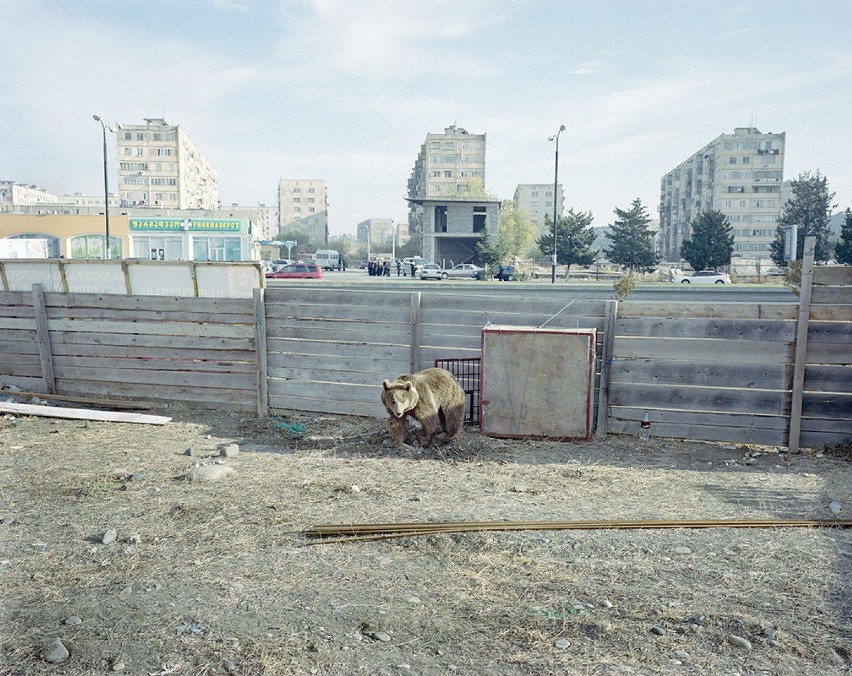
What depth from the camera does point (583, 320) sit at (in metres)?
8.90

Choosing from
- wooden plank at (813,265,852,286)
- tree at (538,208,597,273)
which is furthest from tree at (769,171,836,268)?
wooden plank at (813,265,852,286)

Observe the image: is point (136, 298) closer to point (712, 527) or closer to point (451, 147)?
point (712, 527)

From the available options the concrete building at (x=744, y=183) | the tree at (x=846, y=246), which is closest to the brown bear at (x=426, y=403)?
the tree at (x=846, y=246)

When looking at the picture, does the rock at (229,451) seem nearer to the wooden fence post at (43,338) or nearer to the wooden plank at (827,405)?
the wooden fence post at (43,338)

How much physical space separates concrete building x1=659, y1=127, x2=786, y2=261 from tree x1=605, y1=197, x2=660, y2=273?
44126 millimetres

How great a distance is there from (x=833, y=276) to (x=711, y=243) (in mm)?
59790

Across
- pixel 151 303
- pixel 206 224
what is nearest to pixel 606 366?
pixel 151 303

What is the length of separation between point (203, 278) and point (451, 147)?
130027 mm

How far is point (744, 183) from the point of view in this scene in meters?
108

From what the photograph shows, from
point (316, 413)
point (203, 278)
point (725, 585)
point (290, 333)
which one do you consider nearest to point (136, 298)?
point (203, 278)

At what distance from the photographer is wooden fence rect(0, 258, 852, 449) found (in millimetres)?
8102

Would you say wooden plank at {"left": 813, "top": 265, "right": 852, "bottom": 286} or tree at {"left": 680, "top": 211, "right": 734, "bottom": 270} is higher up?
tree at {"left": 680, "top": 211, "right": 734, "bottom": 270}

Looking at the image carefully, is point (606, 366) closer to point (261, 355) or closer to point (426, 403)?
point (426, 403)

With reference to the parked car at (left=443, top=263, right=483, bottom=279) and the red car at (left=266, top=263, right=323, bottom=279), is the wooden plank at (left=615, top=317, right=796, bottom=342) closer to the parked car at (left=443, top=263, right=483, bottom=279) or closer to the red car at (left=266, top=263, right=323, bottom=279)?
the red car at (left=266, top=263, right=323, bottom=279)
